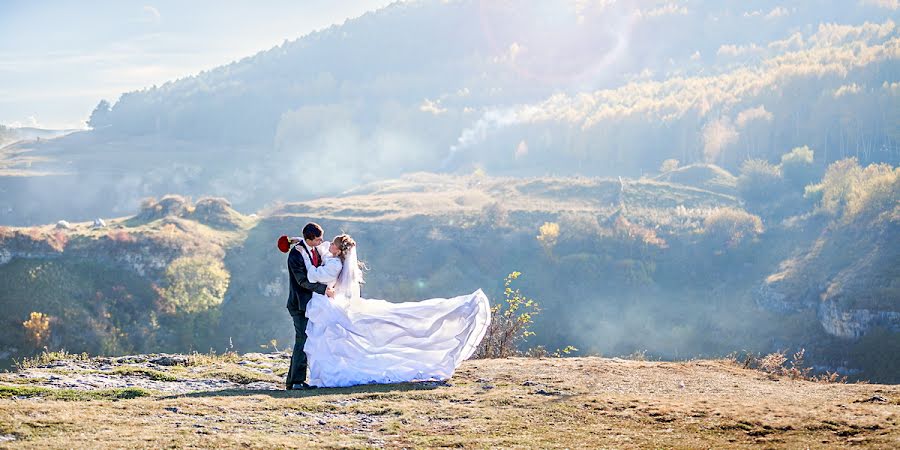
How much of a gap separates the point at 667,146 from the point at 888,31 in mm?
71741

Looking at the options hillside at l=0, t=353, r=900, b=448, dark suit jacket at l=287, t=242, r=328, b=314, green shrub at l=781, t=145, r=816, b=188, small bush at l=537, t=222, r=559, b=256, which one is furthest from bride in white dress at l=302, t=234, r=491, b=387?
green shrub at l=781, t=145, r=816, b=188

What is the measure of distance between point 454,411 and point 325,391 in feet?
9.13

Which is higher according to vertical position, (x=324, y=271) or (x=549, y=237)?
(x=549, y=237)

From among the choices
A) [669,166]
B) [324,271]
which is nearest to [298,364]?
[324,271]

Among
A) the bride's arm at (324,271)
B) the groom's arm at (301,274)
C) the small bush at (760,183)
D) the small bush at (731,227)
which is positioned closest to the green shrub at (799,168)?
the small bush at (760,183)

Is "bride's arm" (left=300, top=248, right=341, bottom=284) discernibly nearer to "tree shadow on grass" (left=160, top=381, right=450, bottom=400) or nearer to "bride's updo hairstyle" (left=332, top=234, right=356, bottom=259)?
"bride's updo hairstyle" (left=332, top=234, right=356, bottom=259)

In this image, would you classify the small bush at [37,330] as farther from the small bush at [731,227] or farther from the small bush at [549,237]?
the small bush at [731,227]

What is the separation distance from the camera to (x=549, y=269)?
8175 centimetres

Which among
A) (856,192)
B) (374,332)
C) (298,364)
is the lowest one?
(298,364)

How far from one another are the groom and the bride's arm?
0.22ft

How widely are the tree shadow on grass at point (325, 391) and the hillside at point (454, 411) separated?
1.4 inches

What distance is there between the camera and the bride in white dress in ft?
47.0

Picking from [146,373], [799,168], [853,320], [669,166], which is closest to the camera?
[146,373]

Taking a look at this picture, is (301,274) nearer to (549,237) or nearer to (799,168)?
(549,237)
